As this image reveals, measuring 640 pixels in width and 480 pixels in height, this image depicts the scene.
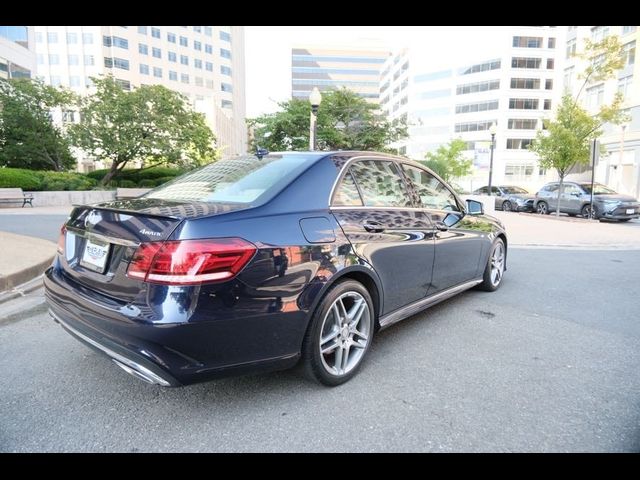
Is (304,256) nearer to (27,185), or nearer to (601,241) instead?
(601,241)

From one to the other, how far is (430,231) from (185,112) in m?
21.5

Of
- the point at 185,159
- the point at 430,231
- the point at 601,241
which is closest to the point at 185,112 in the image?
the point at 185,159

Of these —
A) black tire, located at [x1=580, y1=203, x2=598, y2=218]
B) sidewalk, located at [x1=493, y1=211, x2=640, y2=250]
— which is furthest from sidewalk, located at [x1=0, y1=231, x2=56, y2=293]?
black tire, located at [x1=580, y1=203, x2=598, y2=218]

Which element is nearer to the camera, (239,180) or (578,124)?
(239,180)

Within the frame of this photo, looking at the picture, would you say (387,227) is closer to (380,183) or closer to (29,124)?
(380,183)

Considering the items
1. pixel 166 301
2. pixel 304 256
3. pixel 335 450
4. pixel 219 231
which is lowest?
pixel 335 450

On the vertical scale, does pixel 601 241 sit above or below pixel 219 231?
below

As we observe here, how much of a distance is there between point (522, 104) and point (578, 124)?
5225cm

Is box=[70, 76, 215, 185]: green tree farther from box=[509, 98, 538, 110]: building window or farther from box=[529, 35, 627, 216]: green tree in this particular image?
box=[509, 98, 538, 110]: building window

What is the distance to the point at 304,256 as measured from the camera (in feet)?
8.61

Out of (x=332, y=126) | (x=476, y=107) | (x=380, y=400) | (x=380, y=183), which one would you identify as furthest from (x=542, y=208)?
(x=476, y=107)

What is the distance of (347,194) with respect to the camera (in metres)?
3.17

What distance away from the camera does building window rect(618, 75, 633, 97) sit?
117 feet

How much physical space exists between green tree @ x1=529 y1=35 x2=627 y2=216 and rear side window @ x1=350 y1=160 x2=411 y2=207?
54.9 feet
